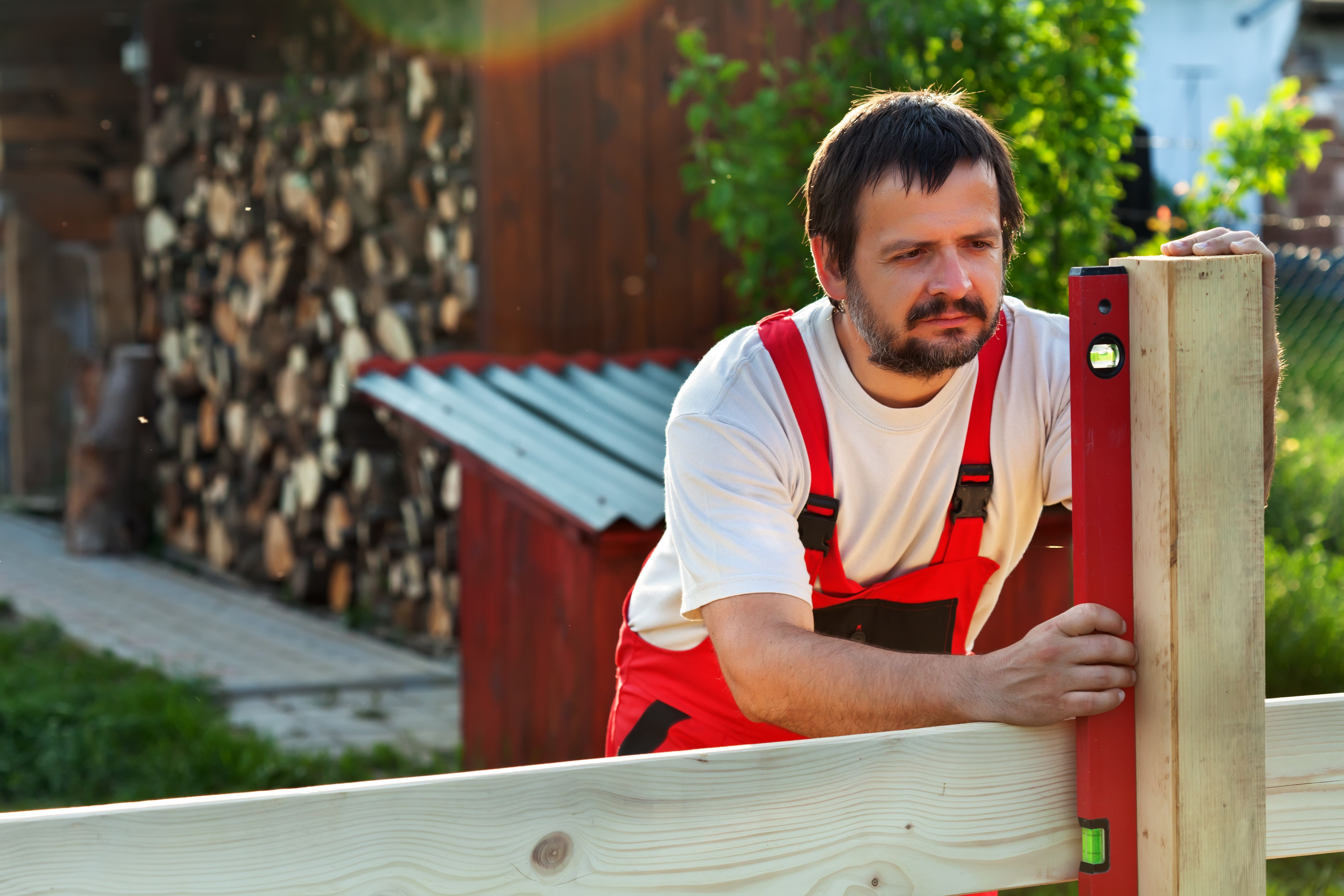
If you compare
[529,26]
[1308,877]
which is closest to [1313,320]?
[529,26]

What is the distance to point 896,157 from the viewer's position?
6.31 feet

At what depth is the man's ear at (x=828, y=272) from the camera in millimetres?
2082

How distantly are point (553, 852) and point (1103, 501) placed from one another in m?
0.60

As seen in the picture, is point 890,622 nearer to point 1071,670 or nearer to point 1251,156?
point 1071,670

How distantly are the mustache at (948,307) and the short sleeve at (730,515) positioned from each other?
263mm

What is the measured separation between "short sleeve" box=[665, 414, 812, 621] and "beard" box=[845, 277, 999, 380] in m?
0.19

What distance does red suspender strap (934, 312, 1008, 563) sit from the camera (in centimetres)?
208

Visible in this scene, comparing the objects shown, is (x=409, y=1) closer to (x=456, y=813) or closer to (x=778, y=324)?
(x=778, y=324)

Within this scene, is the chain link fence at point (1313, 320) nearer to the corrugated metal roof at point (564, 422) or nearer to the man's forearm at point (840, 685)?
the corrugated metal roof at point (564, 422)

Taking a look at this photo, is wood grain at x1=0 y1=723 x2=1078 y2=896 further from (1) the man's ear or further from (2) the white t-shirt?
(1) the man's ear

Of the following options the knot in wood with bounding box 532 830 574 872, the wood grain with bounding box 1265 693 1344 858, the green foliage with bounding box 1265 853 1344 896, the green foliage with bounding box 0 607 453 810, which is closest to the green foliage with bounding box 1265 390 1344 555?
the green foliage with bounding box 1265 853 1344 896

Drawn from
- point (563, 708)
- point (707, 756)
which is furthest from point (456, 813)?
point (563, 708)

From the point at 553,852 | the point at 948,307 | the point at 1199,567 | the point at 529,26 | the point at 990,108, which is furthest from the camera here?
the point at 529,26

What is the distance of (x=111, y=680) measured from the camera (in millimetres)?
5539
